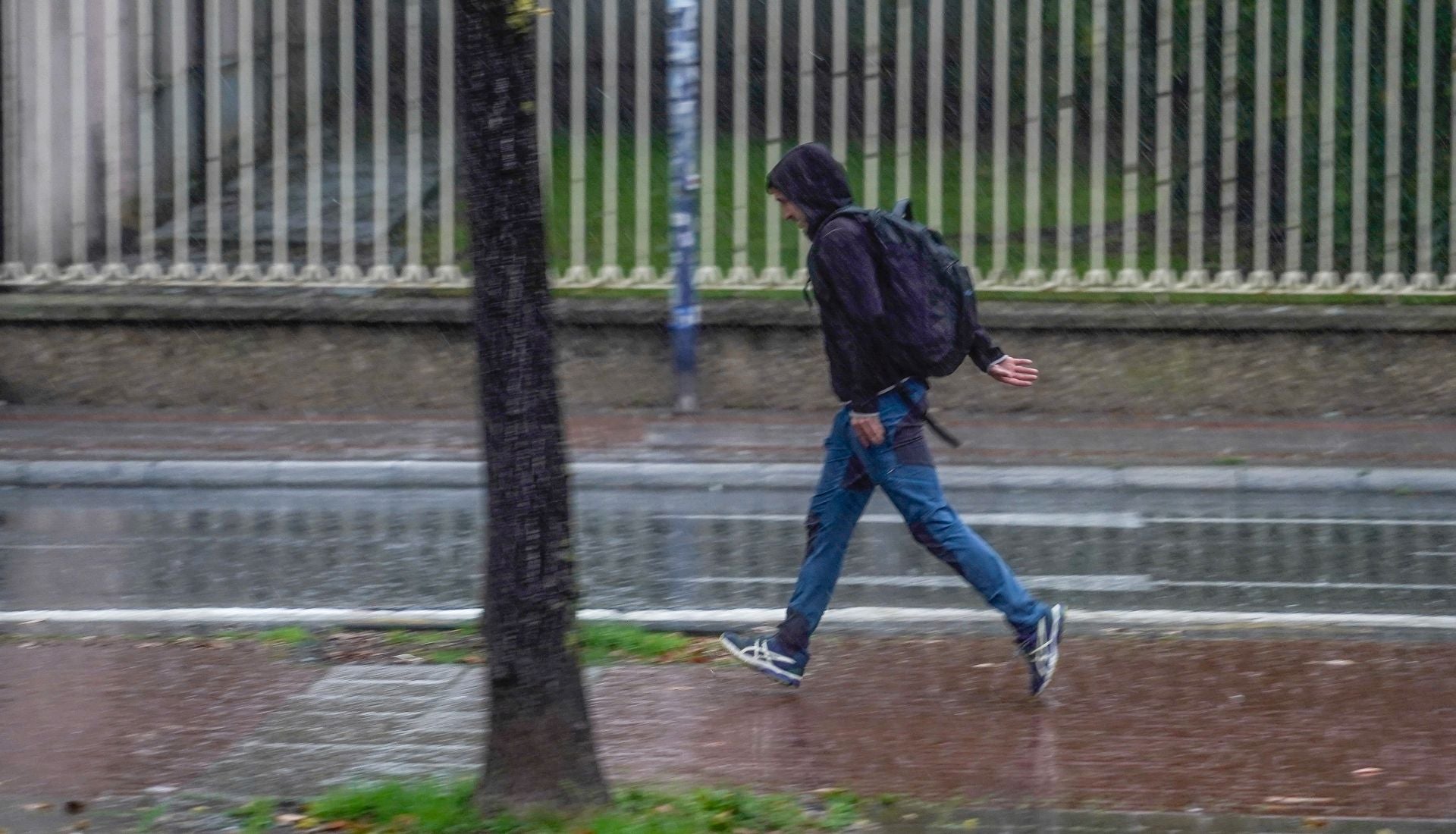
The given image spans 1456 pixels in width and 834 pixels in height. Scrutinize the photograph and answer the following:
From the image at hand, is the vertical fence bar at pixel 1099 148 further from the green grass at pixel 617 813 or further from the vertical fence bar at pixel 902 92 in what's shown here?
the green grass at pixel 617 813

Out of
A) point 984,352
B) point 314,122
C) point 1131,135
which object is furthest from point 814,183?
point 314,122

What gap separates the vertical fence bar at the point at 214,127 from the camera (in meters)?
15.2

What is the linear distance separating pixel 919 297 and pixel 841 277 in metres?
0.27

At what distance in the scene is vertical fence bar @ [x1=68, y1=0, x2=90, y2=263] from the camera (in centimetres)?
1532

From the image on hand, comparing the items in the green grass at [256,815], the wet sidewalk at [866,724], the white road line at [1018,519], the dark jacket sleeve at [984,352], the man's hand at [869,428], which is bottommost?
the white road line at [1018,519]

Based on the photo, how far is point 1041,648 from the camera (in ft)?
A: 19.3

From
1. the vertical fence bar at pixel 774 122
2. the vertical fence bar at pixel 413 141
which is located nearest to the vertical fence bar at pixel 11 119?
the vertical fence bar at pixel 413 141

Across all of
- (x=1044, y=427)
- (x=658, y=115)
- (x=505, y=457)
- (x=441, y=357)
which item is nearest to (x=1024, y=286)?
(x=1044, y=427)

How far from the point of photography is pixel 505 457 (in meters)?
4.54

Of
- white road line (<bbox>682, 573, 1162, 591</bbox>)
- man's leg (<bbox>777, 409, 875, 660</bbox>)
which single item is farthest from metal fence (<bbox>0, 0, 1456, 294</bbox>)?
man's leg (<bbox>777, 409, 875, 660</bbox>)

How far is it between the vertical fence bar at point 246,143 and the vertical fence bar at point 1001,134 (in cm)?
534

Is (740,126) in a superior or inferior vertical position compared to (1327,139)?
superior

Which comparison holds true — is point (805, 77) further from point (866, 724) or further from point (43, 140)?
point (866, 724)

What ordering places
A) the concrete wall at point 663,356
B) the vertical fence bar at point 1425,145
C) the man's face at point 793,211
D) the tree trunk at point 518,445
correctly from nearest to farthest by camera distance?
the tree trunk at point 518,445
the man's face at point 793,211
the concrete wall at point 663,356
the vertical fence bar at point 1425,145
